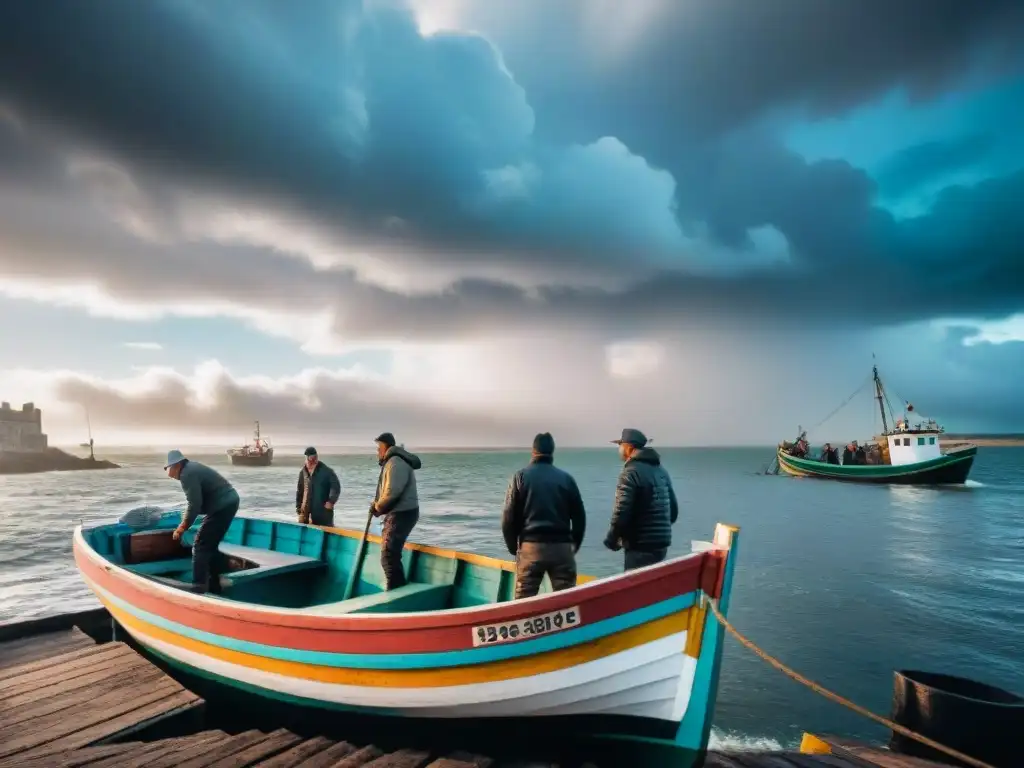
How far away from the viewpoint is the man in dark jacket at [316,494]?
11047 mm

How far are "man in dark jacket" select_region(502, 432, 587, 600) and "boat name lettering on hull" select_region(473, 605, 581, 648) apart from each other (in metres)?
0.72

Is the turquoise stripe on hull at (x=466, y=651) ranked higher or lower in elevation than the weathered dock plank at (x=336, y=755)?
higher

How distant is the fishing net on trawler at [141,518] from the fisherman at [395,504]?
20.9 ft

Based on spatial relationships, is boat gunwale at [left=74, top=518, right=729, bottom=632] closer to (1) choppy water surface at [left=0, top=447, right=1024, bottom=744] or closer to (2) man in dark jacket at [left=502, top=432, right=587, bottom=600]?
(2) man in dark jacket at [left=502, top=432, right=587, bottom=600]

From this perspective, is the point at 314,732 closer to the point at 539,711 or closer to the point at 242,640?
the point at 242,640

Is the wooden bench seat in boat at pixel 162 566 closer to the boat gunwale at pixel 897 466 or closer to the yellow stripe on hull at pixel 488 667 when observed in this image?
the yellow stripe on hull at pixel 488 667

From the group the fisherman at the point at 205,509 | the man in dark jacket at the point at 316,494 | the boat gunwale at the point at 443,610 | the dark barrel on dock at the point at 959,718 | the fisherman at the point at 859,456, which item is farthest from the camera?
the fisherman at the point at 859,456

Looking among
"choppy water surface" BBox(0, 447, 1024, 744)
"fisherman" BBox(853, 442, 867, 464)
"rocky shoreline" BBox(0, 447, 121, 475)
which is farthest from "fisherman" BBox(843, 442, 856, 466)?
"rocky shoreline" BBox(0, 447, 121, 475)

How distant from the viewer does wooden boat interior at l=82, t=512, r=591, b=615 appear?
6.80 meters

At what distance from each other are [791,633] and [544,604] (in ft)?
39.4

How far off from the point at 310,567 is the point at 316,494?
2.44 meters

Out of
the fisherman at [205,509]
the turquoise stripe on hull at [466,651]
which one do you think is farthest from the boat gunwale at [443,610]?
the fisherman at [205,509]

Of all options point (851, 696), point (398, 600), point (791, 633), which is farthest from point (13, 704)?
point (791, 633)

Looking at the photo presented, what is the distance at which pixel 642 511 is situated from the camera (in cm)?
558
